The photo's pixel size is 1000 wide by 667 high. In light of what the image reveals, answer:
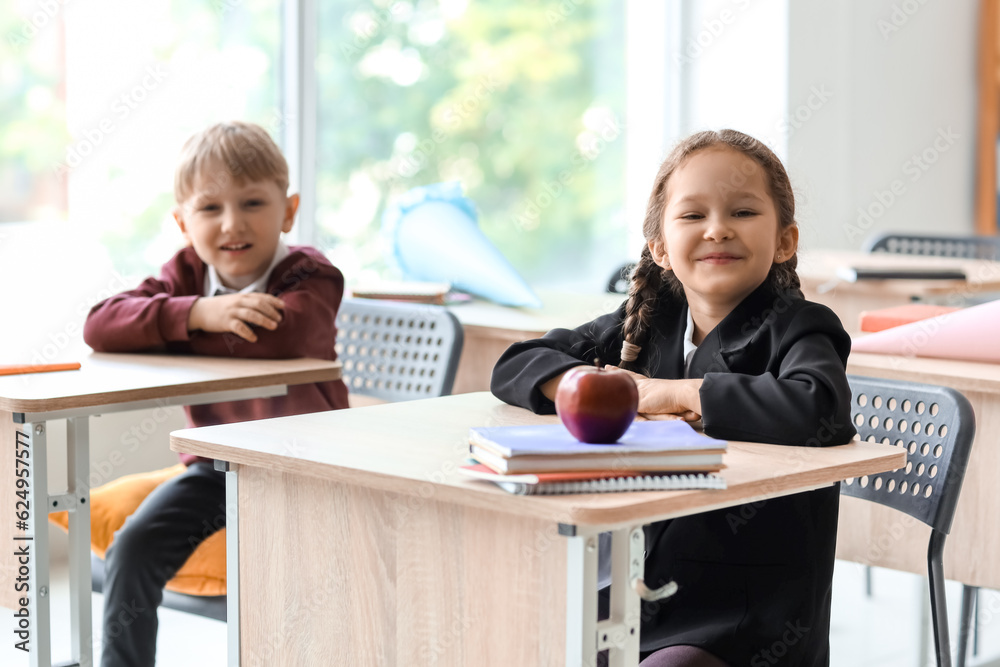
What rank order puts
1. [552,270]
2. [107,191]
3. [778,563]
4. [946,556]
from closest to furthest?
[778,563]
[946,556]
[107,191]
[552,270]

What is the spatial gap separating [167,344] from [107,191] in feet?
3.99

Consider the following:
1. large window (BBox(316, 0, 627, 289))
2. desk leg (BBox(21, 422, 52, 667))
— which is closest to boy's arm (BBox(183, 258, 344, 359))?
desk leg (BBox(21, 422, 52, 667))

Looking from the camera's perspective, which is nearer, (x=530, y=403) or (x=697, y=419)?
(x=697, y=419)

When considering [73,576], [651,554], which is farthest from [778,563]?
[73,576]

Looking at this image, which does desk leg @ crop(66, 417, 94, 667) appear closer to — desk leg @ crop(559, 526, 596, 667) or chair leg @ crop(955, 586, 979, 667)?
desk leg @ crop(559, 526, 596, 667)

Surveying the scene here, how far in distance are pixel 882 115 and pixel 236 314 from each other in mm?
4463

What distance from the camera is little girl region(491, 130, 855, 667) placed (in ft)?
4.79

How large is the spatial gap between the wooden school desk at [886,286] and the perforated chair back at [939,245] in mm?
312

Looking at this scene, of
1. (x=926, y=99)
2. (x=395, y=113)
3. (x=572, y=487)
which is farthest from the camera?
(x=926, y=99)

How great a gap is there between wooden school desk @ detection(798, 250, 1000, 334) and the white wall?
1293 millimetres

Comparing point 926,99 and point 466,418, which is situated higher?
point 926,99

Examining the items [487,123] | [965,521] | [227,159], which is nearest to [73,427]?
[227,159]

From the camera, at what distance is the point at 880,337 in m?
2.32

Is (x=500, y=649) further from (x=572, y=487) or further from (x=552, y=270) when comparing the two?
(x=552, y=270)
